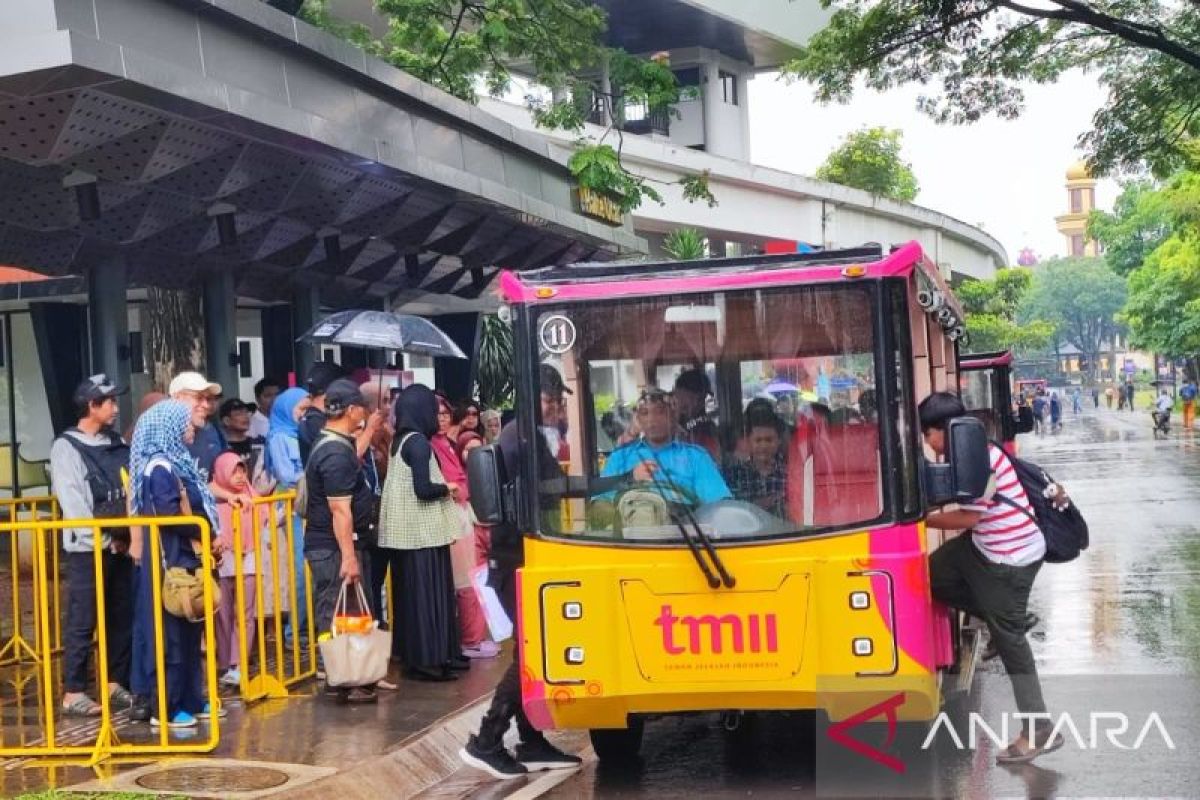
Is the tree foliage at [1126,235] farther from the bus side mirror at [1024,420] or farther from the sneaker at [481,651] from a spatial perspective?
the sneaker at [481,651]

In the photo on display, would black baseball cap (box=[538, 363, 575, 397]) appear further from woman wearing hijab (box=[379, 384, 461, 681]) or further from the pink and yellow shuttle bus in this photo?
woman wearing hijab (box=[379, 384, 461, 681])

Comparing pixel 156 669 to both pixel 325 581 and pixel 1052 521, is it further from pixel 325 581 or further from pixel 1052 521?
pixel 1052 521

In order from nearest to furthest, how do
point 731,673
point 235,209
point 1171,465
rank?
point 731,673
point 235,209
point 1171,465

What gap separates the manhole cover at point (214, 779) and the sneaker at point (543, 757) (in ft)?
3.94

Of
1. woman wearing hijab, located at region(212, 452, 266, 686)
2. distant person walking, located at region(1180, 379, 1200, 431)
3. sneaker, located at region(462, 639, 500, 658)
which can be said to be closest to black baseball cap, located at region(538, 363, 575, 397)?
woman wearing hijab, located at region(212, 452, 266, 686)

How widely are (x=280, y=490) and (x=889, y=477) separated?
5110mm

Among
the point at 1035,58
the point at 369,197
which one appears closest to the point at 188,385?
the point at 369,197

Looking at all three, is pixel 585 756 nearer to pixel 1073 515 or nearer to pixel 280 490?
pixel 1073 515

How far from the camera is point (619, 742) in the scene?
7.96m

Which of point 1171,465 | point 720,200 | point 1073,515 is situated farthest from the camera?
point 720,200

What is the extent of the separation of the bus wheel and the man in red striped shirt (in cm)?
162

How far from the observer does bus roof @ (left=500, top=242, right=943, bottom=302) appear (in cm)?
699

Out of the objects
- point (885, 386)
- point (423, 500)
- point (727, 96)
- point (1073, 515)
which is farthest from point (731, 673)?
point (727, 96)

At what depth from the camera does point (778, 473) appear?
704cm
